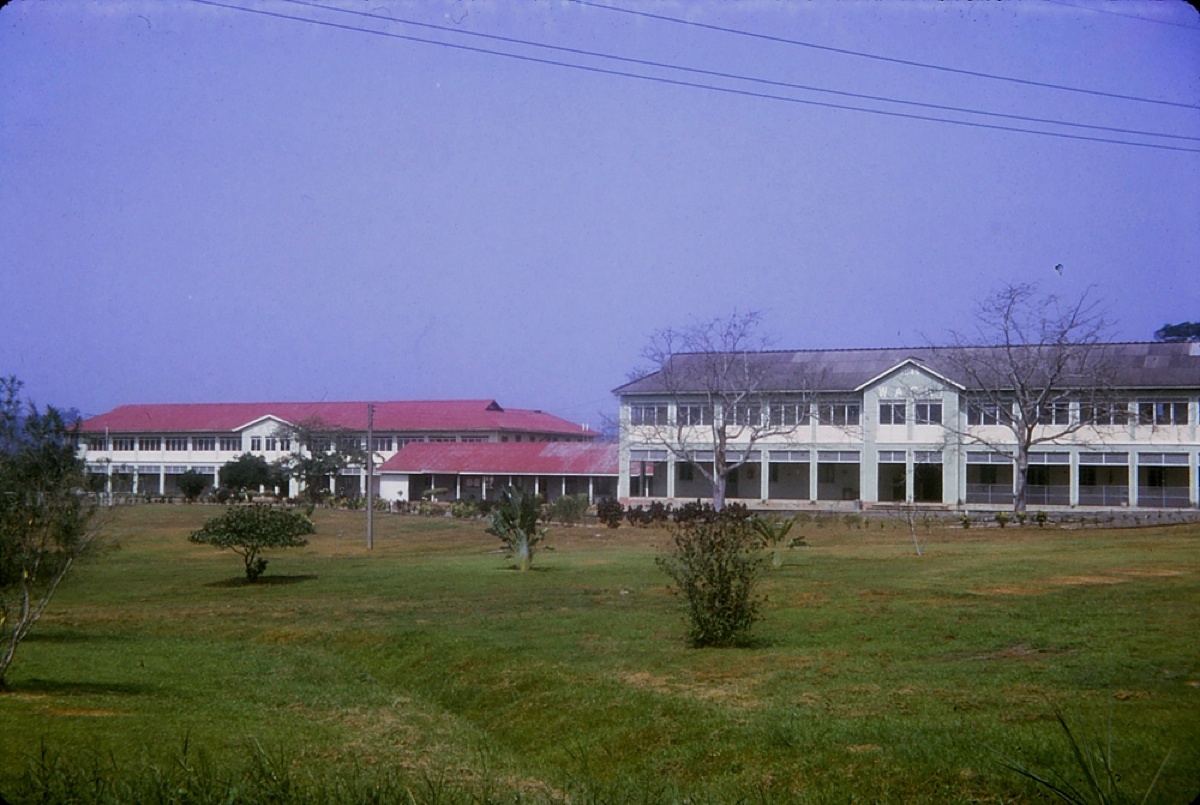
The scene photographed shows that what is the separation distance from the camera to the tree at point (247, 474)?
6862 centimetres

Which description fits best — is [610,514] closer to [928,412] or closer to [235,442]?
[928,412]

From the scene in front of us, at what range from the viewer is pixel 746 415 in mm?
56469

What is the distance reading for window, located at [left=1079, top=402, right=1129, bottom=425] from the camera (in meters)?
49.8

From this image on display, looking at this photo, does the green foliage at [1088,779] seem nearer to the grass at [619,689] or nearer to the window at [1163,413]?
the grass at [619,689]

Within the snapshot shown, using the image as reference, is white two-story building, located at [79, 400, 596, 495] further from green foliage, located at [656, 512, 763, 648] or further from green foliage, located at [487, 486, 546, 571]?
green foliage, located at [656, 512, 763, 648]

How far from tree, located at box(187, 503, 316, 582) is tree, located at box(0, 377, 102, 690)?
1110cm

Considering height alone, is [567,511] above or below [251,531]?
below

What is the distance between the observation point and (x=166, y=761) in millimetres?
8141

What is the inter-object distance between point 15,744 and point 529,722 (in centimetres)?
462

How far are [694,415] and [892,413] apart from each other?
32.4 ft

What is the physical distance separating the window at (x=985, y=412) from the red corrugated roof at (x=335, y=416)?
Result: 32.2 metres

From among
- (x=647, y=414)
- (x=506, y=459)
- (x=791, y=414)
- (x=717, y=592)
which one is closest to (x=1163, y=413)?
(x=791, y=414)

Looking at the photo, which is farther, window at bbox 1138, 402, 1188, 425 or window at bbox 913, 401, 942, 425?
window at bbox 913, 401, 942, 425

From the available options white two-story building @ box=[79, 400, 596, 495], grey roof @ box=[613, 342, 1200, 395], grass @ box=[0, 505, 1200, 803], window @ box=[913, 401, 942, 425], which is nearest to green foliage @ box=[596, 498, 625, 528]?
grey roof @ box=[613, 342, 1200, 395]
